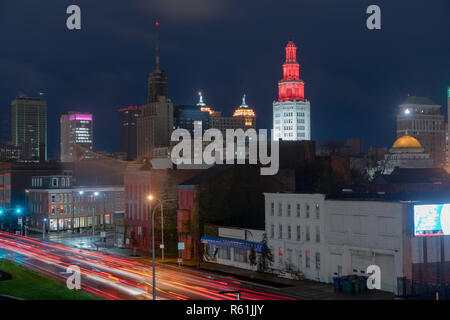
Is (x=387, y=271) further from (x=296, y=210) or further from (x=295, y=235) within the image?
(x=296, y=210)

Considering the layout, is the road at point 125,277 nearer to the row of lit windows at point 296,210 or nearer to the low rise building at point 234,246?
the low rise building at point 234,246

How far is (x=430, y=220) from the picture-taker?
148 feet

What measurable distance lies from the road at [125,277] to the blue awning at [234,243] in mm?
5760

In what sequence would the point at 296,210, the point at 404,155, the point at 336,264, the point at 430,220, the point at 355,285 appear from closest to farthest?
the point at 430,220 < the point at 355,285 < the point at 336,264 < the point at 296,210 < the point at 404,155

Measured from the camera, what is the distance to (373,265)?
47562mm

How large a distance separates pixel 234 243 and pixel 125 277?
501 inches

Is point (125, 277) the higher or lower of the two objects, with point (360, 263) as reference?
lower

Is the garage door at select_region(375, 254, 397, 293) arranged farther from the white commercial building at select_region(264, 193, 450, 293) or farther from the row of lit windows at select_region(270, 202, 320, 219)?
the row of lit windows at select_region(270, 202, 320, 219)

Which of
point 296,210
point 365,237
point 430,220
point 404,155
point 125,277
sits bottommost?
point 125,277

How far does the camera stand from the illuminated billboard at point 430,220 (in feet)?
148

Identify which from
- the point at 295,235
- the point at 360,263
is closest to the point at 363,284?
the point at 360,263
